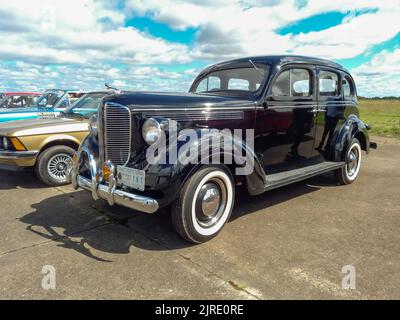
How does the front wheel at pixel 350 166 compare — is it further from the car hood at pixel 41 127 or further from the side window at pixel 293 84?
the car hood at pixel 41 127

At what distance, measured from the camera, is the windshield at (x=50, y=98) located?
8918 millimetres

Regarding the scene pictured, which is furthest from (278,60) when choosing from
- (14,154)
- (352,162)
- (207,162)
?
(14,154)

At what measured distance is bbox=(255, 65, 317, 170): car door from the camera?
14.7ft

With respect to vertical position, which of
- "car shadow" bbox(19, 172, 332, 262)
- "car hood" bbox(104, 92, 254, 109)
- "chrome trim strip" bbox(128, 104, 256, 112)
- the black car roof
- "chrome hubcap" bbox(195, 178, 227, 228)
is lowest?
"car shadow" bbox(19, 172, 332, 262)

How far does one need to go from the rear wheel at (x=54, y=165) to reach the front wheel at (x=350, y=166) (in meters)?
4.66

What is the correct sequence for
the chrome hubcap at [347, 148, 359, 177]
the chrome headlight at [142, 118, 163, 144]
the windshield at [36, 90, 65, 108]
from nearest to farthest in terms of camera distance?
the chrome headlight at [142, 118, 163, 144]
the chrome hubcap at [347, 148, 359, 177]
the windshield at [36, 90, 65, 108]

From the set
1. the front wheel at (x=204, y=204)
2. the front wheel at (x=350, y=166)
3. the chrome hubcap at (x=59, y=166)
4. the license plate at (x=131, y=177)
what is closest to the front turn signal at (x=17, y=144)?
the chrome hubcap at (x=59, y=166)

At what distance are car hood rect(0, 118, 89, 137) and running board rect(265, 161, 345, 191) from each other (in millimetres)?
3543

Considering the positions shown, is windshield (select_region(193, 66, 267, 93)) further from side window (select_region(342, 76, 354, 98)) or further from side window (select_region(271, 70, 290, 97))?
side window (select_region(342, 76, 354, 98))

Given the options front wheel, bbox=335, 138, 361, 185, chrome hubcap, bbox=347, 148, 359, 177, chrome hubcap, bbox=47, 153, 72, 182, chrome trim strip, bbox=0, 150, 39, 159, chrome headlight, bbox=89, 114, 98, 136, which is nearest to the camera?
chrome headlight, bbox=89, 114, 98, 136

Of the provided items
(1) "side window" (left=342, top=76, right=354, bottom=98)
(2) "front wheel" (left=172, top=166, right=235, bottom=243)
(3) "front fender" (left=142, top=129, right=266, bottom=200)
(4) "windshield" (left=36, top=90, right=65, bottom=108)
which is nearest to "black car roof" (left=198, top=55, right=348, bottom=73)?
(1) "side window" (left=342, top=76, right=354, bottom=98)

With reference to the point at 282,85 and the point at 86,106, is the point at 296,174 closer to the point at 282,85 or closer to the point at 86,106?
the point at 282,85

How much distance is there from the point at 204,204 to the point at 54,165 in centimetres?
336
